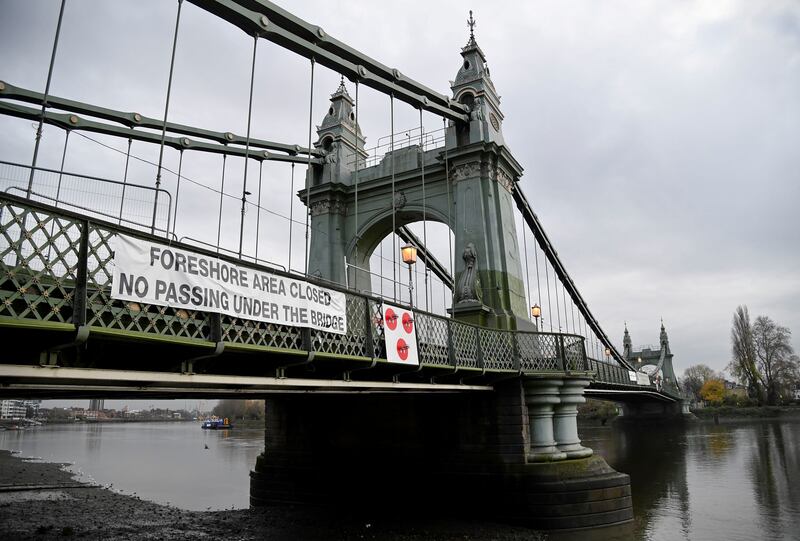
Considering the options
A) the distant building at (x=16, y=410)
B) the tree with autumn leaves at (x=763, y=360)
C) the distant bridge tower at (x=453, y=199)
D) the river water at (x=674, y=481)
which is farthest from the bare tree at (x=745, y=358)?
the distant building at (x=16, y=410)

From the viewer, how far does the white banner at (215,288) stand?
243 inches

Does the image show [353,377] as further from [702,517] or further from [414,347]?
[702,517]

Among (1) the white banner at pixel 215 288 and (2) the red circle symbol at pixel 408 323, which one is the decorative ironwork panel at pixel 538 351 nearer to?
(2) the red circle symbol at pixel 408 323

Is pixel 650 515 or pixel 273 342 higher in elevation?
pixel 273 342

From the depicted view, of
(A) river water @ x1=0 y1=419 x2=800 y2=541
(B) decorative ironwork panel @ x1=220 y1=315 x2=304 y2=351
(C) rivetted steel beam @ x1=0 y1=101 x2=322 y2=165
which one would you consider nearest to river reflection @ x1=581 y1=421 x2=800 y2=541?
(A) river water @ x1=0 y1=419 x2=800 y2=541

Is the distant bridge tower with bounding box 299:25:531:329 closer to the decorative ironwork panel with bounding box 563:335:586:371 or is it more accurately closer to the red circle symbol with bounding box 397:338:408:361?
the decorative ironwork panel with bounding box 563:335:586:371

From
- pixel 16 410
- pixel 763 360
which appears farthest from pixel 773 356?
pixel 16 410

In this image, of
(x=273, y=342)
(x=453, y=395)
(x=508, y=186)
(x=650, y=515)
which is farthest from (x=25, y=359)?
(x=508, y=186)

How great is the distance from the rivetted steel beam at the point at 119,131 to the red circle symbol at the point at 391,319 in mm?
5389

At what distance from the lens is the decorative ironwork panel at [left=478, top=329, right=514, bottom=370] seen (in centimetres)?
1441

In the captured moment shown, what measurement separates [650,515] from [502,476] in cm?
545

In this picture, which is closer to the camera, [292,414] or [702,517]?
[702,517]

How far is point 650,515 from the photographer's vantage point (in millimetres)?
16719

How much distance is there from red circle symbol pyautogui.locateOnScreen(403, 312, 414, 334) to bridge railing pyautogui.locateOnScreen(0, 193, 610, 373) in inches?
9.5
